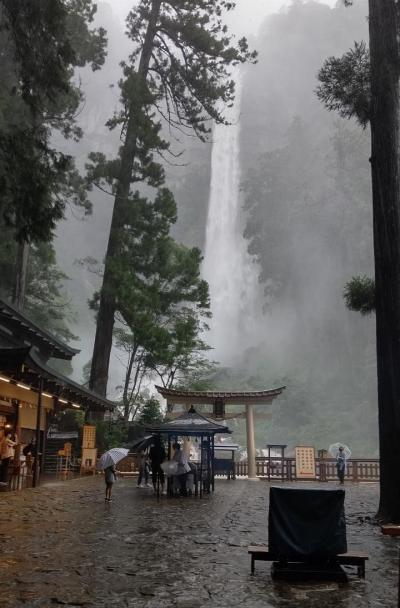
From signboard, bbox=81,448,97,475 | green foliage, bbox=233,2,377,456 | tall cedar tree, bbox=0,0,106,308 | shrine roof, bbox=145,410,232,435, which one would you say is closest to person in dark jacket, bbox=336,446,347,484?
shrine roof, bbox=145,410,232,435

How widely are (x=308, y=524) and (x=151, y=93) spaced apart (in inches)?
929

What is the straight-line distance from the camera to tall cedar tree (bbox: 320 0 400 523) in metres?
9.80

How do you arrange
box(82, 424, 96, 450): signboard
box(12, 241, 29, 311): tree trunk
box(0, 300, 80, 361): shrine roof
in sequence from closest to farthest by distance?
1. box(0, 300, 80, 361): shrine roof
2. box(82, 424, 96, 450): signboard
3. box(12, 241, 29, 311): tree trunk

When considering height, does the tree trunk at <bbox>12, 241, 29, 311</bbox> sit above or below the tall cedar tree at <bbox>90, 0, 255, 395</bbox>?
below

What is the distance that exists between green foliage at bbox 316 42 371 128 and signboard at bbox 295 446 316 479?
15743 millimetres

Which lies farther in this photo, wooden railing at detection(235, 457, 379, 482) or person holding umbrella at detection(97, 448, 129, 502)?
wooden railing at detection(235, 457, 379, 482)

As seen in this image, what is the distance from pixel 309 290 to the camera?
245ft

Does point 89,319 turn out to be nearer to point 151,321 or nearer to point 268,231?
point 268,231

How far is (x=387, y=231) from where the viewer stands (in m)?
10.5

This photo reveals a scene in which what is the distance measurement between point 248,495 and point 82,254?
90.5m

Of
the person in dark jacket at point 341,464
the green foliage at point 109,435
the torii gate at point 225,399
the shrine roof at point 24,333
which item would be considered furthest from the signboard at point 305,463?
the shrine roof at point 24,333

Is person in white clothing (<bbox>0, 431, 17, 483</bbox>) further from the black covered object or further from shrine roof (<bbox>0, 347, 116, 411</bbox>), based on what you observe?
the black covered object

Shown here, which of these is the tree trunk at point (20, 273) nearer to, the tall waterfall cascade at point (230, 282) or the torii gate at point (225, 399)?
the torii gate at point (225, 399)

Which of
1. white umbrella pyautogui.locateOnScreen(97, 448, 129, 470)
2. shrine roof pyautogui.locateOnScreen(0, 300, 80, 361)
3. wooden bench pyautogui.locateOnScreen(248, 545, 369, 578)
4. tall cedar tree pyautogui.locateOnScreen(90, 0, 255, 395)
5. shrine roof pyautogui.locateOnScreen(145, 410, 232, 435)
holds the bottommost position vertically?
wooden bench pyautogui.locateOnScreen(248, 545, 369, 578)
